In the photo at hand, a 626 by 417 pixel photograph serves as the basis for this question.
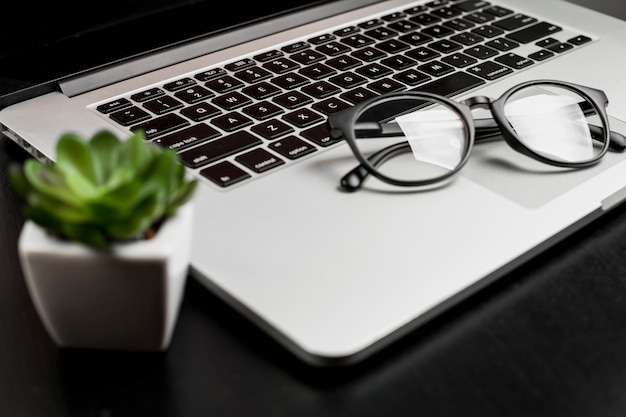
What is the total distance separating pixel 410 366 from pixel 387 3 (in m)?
0.54

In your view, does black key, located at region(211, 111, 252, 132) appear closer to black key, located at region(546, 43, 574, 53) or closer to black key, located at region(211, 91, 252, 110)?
black key, located at region(211, 91, 252, 110)

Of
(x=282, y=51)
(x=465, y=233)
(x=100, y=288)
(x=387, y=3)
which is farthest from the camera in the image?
(x=387, y=3)

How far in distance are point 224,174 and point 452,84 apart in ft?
0.84

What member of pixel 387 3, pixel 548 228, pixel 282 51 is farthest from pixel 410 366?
pixel 387 3

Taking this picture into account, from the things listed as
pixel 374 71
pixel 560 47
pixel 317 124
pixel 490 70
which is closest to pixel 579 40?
pixel 560 47

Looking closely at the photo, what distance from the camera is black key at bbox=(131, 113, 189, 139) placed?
612mm

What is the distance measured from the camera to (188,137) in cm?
60

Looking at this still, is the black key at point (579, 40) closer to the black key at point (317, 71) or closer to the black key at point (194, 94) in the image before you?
the black key at point (317, 71)

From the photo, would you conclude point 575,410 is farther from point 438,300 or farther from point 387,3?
point 387,3

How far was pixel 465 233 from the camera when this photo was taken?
50cm

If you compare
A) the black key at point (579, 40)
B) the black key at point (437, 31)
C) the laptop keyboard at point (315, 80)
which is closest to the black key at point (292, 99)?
the laptop keyboard at point (315, 80)

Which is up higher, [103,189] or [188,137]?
[103,189]

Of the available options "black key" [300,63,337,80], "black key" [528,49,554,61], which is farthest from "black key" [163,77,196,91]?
"black key" [528,49,554,61]

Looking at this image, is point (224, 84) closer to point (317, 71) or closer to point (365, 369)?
point (317, 71)
